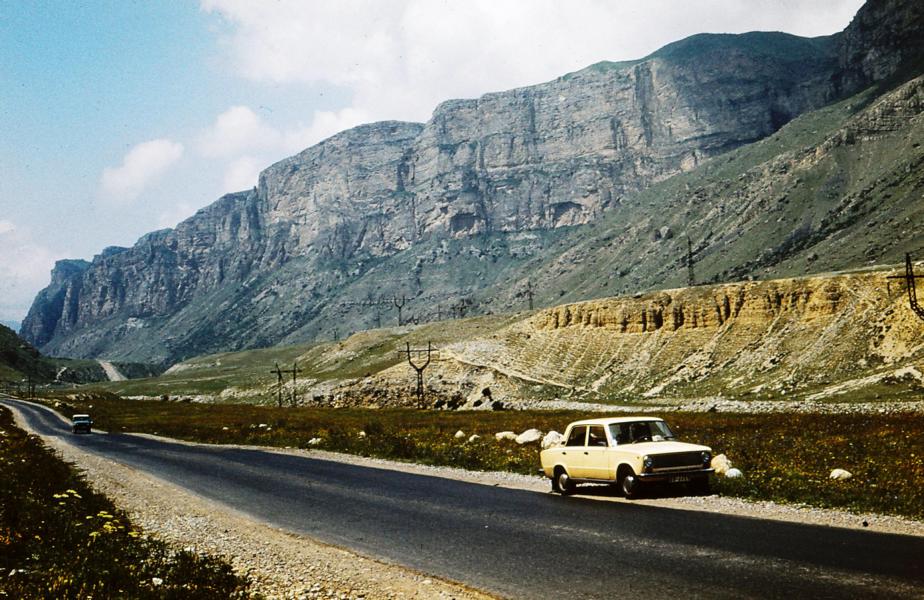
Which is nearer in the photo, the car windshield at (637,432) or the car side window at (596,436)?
the car windshield at (637,432)

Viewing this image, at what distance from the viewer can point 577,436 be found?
68.2ft

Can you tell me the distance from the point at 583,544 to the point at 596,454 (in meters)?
6.76

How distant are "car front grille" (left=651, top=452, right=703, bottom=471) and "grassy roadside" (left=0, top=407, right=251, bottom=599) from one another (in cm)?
1099

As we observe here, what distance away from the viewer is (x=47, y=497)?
19.0 m

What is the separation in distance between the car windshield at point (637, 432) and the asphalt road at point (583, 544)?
6.59 ft

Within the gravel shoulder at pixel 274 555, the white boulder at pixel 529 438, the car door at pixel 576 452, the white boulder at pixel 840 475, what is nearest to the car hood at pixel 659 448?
the car door at pixel 576 452

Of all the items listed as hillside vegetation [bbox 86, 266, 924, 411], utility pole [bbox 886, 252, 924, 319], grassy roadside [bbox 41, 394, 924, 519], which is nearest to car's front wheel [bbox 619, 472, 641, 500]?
grassy roadside [bbox 41, 394, 924, 519]

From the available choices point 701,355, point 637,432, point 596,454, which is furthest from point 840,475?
point 701,355

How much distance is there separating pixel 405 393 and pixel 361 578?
9878 cm

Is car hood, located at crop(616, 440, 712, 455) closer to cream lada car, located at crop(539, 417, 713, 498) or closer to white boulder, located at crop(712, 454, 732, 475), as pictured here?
cream lada car, located at crop(539, 417, 713, 498)

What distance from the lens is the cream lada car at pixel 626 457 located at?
1817 cm

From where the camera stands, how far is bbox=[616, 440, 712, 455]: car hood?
1824cm

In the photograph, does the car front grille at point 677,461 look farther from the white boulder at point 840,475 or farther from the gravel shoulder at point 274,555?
the gravel shoulder at point 274,555

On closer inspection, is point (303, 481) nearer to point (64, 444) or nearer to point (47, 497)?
point (47, 497)
